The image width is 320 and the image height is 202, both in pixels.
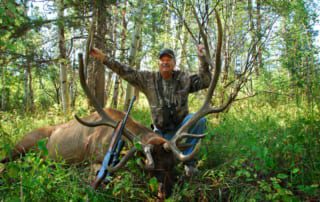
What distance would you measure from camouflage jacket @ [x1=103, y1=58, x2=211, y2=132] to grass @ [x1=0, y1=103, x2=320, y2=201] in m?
0.64

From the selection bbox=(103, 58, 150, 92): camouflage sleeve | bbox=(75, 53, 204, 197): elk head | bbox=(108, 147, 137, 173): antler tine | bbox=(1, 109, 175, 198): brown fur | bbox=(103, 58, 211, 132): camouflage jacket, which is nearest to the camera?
bbox=(108, 147, 137, 173): antler tine

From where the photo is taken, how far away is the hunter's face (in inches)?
195

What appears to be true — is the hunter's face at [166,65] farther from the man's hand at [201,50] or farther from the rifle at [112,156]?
the rifle at [112,156]

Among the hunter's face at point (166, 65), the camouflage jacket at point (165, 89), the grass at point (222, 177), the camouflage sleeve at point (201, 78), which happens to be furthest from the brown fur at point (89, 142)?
the camouflage sleeve at point (201, 78)

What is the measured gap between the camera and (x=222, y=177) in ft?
11.9

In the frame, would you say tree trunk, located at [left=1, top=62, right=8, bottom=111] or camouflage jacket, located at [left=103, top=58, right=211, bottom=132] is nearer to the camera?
camouflage jacket, located at [left=103, top=58, right=211, bottom=132]

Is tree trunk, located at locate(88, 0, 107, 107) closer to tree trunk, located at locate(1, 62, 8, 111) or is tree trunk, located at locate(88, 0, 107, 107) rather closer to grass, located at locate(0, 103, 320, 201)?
tree trunk, located at locate(1, 62, 8, 111)

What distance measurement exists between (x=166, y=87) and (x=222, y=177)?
181 centimetres

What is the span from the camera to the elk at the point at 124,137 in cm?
364

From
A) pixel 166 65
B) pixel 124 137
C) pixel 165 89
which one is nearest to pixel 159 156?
pixel 124 137

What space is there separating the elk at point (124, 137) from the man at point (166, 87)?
0.43 meters

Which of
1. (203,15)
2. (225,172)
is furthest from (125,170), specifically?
(203,15)

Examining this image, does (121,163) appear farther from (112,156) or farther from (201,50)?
(201,50)

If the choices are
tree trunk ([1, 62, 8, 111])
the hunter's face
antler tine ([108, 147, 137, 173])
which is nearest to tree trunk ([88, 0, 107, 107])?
tree trunk ([1, 62, 8, 111])
